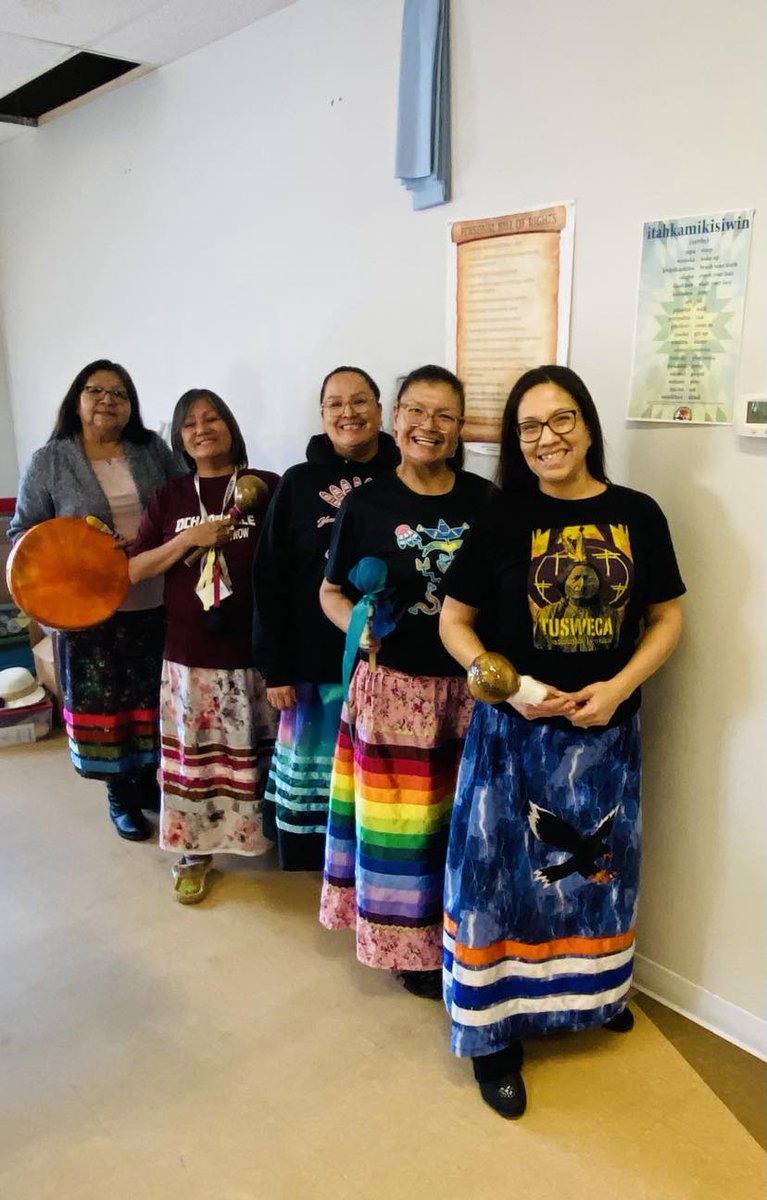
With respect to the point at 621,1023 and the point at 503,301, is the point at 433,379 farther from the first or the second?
the point at 621,1023

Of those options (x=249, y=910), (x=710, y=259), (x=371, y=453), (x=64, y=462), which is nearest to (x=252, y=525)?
(x=371, y=453)

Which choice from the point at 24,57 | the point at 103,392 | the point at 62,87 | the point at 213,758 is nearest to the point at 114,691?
the point at 213,758

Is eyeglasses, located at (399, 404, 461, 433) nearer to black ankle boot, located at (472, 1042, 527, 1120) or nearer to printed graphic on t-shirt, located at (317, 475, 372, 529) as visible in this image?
printed graphic on t-shirt, located at (317, 475, 372, 529)

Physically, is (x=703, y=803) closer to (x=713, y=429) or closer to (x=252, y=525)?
(x=713, y=429)

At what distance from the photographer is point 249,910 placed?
2.35m

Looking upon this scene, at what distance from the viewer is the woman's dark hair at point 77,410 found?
2.42m

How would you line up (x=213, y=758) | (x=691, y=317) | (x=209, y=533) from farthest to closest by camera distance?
1. (x=213, y=758)
2. (x=209, y=533)
3. (x=691, y=317)

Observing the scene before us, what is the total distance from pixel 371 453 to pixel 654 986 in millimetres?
1345

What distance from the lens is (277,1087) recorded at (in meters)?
1.75

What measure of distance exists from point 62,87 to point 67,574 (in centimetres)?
216

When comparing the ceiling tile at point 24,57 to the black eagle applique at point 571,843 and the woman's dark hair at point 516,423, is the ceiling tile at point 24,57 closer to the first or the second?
the woman's dark hair at point 516,423

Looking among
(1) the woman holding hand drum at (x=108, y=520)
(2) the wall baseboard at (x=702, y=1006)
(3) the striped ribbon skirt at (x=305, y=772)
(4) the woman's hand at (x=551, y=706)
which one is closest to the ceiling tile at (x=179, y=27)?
(1) the woman holding hand drum at (x=108, y=520)

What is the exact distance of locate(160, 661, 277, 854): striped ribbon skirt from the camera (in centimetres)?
227

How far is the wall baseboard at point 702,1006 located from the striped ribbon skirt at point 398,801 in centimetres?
48
